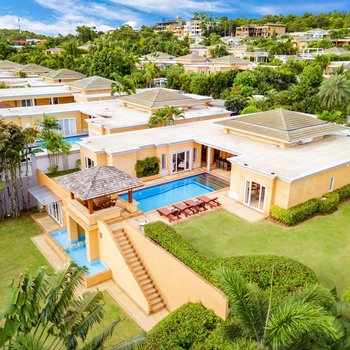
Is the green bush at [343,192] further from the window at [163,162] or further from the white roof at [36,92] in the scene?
the white roof at [36,92]

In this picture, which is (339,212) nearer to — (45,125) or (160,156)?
(160,156)

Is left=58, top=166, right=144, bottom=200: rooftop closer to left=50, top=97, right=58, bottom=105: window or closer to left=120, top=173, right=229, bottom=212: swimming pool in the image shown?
left=120, top=173, right=229, bottom=212: swimming pool

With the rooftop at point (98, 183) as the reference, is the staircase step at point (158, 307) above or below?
below

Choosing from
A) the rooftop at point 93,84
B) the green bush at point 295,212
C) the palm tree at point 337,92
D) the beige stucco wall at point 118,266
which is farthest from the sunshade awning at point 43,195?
the palm tree at point 337,92

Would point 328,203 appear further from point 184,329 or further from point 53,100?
point 53,100

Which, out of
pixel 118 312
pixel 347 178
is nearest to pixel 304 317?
pixel 118 312

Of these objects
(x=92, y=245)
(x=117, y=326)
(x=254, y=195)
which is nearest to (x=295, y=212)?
(x=254, y=195)

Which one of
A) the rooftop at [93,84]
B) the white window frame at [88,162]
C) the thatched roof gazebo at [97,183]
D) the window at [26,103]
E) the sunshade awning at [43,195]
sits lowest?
the sunshade awning at [43,195]
